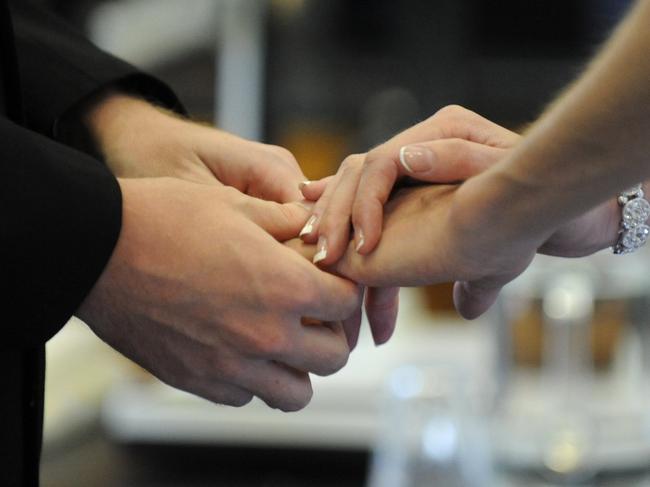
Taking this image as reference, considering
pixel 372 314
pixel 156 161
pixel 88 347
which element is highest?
pixel 88 347

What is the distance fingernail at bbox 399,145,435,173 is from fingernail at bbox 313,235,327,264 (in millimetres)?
95

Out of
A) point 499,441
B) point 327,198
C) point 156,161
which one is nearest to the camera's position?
point 327,198

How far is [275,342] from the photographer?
0.95 meters

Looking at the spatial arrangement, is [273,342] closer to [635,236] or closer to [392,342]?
[635,236]

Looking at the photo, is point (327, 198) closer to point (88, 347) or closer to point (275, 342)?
point (275, 342)

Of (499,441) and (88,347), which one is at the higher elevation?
(88,347)

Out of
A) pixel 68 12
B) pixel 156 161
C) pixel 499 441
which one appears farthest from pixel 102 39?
pixel 156 161

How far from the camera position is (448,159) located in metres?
0.96

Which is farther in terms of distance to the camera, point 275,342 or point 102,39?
point 102,39

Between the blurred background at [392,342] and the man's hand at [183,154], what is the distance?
117mm

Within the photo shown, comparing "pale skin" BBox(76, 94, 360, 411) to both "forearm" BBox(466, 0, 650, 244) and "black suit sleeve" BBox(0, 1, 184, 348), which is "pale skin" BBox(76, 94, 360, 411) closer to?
"black suit sleeve" BBox(0, 1, 184, 348)

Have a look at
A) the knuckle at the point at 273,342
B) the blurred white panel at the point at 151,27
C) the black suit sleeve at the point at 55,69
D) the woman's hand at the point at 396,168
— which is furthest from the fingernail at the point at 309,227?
the blurred white panel at the point at 151,27

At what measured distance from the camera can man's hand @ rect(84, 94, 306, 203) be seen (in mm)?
1153

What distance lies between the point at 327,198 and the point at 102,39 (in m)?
2.33
